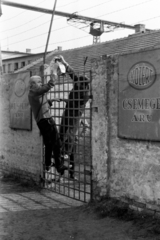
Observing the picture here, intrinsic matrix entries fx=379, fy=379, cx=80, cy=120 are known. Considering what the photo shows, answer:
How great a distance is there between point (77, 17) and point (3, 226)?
11.0 meters

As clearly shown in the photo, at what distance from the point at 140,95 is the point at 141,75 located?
0.94 ft

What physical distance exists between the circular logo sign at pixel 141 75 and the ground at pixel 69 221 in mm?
1868

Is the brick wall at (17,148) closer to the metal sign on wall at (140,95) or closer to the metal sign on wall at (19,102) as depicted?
the metal sign on wall at (19,102)

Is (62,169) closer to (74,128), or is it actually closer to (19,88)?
(74,128)

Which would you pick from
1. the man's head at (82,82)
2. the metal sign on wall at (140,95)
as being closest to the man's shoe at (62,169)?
the man's head at (82,82)

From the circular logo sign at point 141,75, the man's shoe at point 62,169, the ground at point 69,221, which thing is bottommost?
the ground at point 69,221

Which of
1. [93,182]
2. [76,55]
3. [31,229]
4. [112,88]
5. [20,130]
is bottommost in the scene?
[31,229]

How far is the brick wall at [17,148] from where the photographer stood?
859 cm

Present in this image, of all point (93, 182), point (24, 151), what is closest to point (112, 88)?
point (93, 182)

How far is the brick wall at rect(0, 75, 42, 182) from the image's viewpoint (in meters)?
8.59

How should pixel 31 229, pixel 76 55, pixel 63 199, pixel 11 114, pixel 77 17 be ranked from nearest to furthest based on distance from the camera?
pixel 31 229 < pixel 63 199 < pixel 11 114 < pixel 77 17 < pixel 76 55

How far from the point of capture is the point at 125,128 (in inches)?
228

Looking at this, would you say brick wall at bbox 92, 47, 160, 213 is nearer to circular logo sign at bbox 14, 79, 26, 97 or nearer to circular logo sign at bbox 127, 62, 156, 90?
circular logo sign at bbox 127, 62, 156, 90

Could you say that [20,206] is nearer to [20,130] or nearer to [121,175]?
[121,175]
